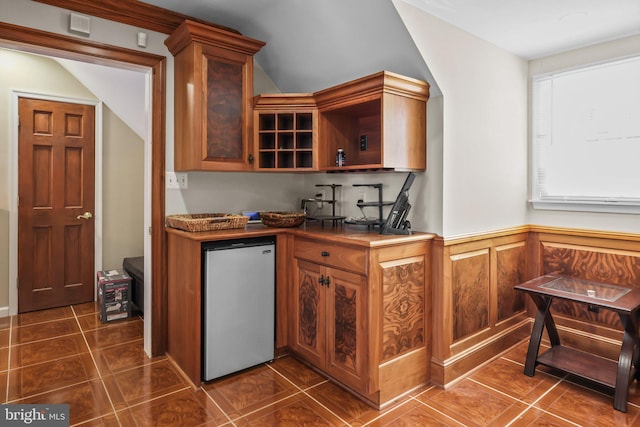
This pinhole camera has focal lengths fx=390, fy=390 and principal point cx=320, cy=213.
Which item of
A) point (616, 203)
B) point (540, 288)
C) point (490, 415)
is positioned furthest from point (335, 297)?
point (616, 203)

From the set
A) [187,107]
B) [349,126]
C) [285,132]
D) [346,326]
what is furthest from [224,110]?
[346,326]

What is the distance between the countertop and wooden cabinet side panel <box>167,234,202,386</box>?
10 cm

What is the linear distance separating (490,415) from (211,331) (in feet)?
5.55

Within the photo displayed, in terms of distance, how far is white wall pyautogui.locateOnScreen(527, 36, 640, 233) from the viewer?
271cm

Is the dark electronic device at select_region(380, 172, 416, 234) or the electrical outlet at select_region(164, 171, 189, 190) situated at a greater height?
the electrical outlet at select_region(164, 171, 189, 190)

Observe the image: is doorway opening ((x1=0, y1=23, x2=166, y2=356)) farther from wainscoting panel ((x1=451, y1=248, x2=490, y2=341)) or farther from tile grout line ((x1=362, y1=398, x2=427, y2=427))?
wainscoting panel ((x1=451, y1=248, x2=490, y2=341))

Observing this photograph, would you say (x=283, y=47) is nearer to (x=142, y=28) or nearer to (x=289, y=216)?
(x=142, y=28)

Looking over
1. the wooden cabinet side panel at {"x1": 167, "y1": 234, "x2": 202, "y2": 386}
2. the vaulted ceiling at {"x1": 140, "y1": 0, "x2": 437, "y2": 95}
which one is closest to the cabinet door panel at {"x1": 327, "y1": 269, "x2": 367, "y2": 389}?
the wooden cabinet side panel at {"x1": 167, "y1": 234, "x2": 202, "y2": 386}

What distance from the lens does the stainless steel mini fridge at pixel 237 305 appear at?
245cm

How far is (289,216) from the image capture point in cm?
285

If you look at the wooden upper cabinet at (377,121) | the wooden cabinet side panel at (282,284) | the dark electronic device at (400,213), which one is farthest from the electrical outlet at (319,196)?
the dark electronic device at (400,213)

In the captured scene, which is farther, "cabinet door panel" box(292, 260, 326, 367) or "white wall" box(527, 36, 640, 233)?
"white wall" box(527, 36, 640, 233)

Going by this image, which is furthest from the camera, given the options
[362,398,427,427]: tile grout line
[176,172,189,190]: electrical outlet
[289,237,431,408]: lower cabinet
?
[176,172,189,190]: electrical outlet

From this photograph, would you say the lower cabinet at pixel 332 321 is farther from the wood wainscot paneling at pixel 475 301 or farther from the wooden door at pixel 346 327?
the wood wainscot paneling at pixel 475 301
